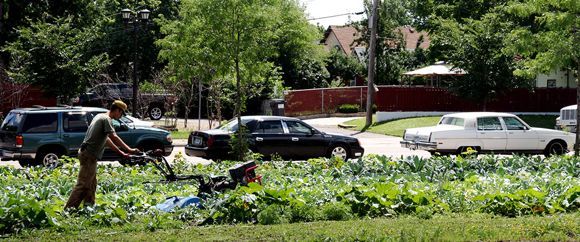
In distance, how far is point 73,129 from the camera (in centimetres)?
2053

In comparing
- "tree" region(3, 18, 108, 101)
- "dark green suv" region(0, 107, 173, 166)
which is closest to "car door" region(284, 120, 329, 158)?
"dark green suv" region(0, 107, 173, 166)

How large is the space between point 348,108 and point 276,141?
84.3 feet

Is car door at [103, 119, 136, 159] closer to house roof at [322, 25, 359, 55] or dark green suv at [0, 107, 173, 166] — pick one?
dark green suv at [0, 107, 173, 166]

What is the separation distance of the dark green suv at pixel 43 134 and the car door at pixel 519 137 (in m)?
10.7

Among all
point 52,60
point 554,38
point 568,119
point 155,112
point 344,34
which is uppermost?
point 344,34

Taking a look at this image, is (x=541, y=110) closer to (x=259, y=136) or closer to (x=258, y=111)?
(x=258, y=111)

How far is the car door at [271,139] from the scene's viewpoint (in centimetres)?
2119

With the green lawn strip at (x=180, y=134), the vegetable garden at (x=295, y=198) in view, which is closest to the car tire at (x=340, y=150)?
the vegetable garden at (x=295, y=198)

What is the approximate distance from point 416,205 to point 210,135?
10.4 metres

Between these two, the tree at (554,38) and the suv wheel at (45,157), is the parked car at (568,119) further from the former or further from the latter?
the suv wheel at (45,157)

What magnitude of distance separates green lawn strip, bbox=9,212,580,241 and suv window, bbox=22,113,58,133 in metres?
11.0

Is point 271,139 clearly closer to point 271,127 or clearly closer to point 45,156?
point 271,127

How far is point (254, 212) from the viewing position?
1030 centimetres

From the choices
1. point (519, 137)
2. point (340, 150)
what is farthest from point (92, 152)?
point (519, 137)
